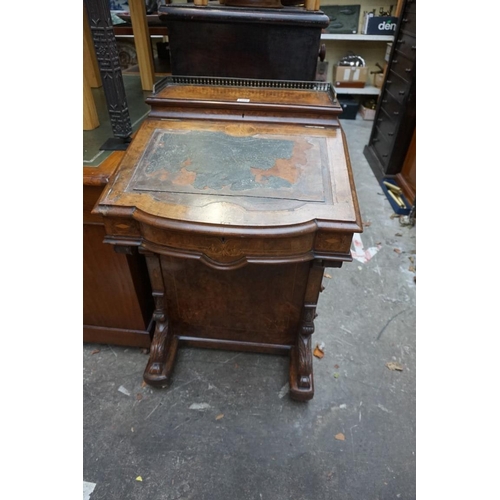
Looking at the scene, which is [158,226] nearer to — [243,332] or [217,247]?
[217,247]

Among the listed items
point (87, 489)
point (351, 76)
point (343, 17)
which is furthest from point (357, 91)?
point (87, 489)

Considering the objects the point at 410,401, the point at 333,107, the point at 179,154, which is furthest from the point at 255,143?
the point at 410,401

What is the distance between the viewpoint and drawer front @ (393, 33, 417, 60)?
2.70 metres

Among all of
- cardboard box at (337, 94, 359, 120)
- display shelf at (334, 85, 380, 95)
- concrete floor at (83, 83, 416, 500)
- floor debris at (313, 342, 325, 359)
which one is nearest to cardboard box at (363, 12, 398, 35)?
display shelf at (334, 85, 380, 95)

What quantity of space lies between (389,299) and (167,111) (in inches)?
65.9

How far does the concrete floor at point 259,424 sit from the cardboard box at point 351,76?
3.49 meters

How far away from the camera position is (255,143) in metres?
1.25

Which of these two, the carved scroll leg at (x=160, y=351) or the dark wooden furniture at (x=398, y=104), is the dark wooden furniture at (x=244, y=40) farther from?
the dark wooden furniture at (x=398, y=104)

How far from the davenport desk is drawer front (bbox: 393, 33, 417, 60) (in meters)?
1.72

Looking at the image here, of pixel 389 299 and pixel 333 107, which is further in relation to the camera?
pixel 389 299

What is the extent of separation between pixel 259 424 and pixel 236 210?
1.03m

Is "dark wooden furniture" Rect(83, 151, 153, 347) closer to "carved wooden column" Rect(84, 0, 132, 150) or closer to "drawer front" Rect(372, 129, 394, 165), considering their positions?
"carved wooden column" Rect(84, 0, 132, 150)

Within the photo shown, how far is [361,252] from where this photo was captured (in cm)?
249

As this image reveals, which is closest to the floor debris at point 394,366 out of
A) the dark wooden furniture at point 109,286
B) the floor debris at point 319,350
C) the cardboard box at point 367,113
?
the floor debris at point 319,350
